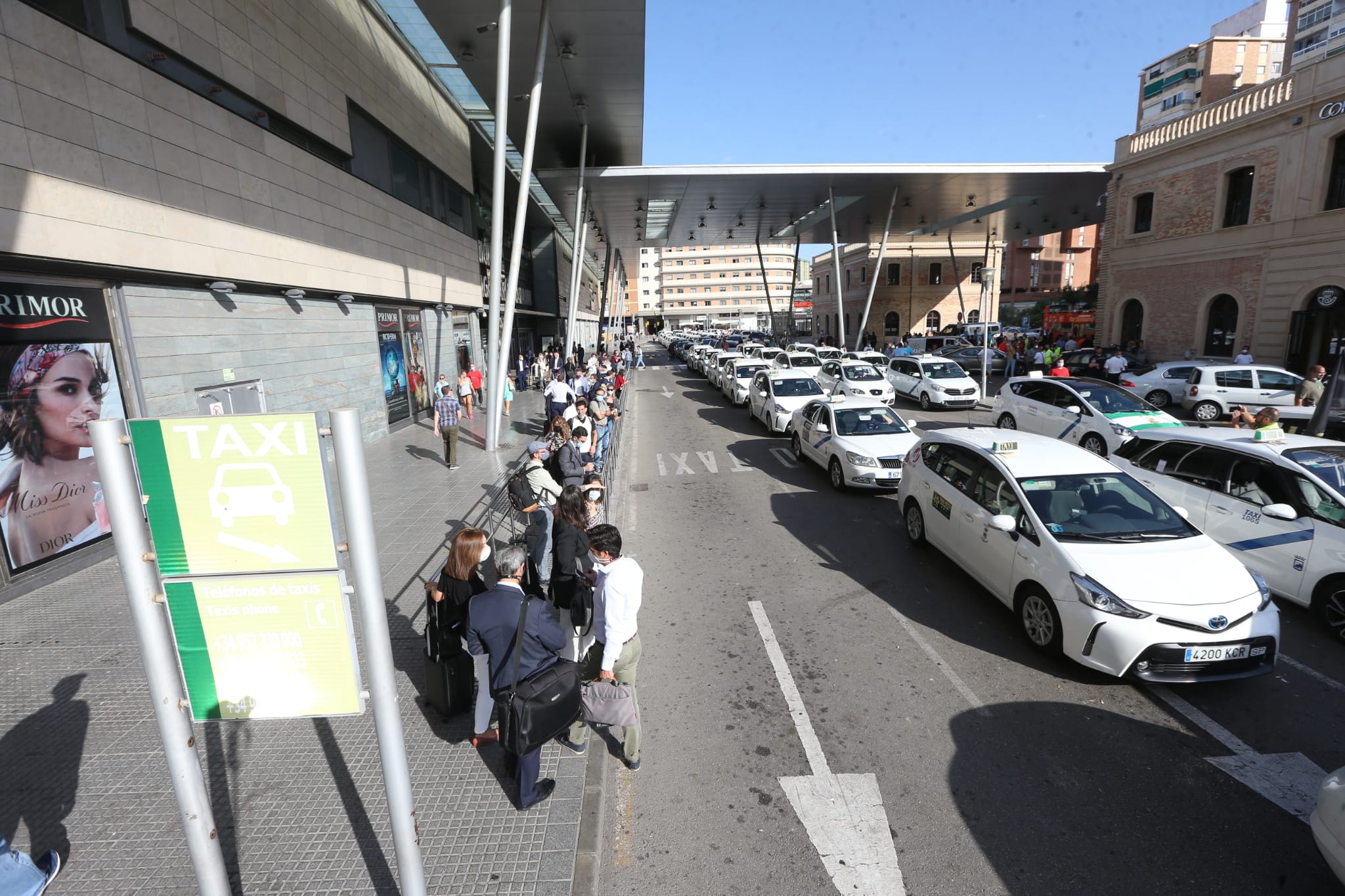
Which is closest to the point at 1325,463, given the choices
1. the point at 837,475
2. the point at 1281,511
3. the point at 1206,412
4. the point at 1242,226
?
the point at 1281,511

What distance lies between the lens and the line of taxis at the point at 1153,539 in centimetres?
496

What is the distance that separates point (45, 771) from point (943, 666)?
266 inches

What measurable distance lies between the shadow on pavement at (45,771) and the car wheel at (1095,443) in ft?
48.3

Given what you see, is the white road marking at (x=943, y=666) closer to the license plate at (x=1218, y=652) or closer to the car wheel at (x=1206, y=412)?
the license plate at (x=1218, y=652)

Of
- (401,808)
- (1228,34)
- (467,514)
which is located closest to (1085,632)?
(401,808)

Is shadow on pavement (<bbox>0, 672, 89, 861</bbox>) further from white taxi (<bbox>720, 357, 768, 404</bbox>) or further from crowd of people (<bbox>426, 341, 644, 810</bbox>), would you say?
white taxi (<bbox>720, 357, 768, 404</bbox>)

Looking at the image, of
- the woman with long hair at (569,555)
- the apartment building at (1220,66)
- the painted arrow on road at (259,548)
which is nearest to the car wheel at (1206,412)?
the woman with long hair at (569,555)

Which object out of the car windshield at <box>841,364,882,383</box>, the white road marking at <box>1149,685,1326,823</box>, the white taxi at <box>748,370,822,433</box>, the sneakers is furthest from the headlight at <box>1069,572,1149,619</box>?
the car windshield at <box>841,364,882,383</box>

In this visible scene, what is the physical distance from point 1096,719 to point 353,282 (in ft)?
49.3

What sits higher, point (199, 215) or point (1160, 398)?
point (199, 215)

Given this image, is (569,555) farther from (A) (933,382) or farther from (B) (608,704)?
(A) (933,382)

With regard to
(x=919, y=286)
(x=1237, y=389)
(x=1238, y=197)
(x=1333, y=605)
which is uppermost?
(x=1238, y=197)

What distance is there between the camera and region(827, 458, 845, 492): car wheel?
11109 mm

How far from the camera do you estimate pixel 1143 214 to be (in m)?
26.0
